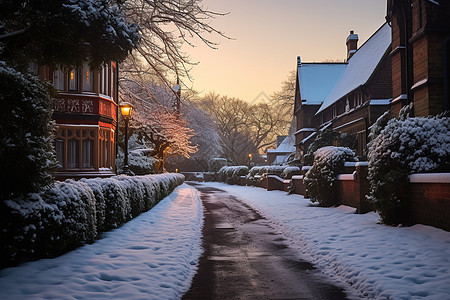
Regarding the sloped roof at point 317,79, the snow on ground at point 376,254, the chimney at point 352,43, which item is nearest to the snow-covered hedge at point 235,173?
the sloped roof at point 317,79

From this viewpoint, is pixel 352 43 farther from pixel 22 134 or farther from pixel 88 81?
pixel 22 134

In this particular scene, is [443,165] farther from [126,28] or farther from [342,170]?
[126,28]

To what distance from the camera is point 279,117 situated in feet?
239

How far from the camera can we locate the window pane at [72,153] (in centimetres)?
1878

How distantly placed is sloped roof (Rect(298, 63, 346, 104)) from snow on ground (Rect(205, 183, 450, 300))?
33152mm

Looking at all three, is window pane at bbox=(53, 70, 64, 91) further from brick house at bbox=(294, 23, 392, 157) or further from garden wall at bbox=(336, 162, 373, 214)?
brick house at bbox=(294, 23, 392, 157)

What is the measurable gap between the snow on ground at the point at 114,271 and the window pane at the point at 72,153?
1094 cm

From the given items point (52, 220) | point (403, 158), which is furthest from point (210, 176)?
point (52, 220)

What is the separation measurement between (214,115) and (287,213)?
61.4 metres

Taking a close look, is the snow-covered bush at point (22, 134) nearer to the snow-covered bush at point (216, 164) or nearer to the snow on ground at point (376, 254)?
the snow on ground at point (376, 254)

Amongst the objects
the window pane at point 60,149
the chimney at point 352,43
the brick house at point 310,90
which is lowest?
the window pane at point 60,149

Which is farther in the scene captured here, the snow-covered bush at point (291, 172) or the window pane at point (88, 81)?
the snow-covered bush at point (291, 172)

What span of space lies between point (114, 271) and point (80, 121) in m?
14.3

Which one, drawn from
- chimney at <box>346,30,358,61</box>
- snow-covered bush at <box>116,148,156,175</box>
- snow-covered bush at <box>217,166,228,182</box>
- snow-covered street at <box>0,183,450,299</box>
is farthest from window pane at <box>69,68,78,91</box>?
chimney at <box>346,30,358,61</box>
